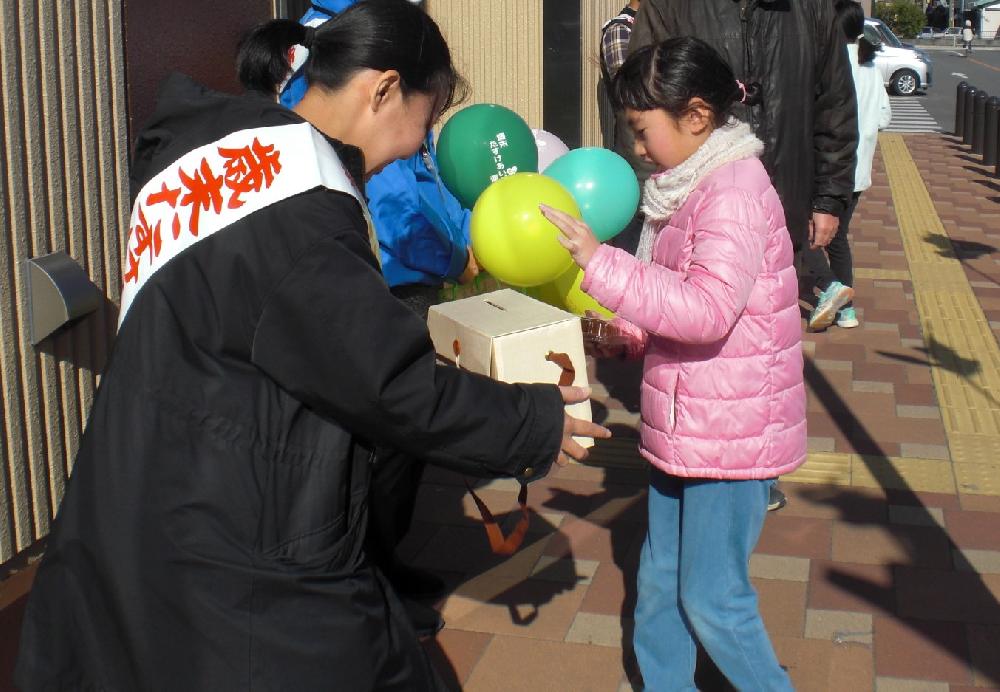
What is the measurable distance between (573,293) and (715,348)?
162cm

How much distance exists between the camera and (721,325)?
8.08ft

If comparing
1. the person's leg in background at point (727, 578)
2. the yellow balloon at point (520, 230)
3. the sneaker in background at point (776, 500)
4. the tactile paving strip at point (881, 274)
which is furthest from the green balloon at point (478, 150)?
the tactile paving strip at point (881, 274)

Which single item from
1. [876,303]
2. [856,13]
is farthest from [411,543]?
[876,303]

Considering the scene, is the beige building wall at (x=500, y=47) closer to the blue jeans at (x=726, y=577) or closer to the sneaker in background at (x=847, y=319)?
the sneaker in background at (x=847, y=319)

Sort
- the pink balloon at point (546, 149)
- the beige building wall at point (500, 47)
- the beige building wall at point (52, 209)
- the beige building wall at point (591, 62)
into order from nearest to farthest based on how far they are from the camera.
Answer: the beige building wall at point (52, 209), the pink balloon at point (546, 149), the beige building wall at point (500, 47), the beige building wall at point (591, 62)

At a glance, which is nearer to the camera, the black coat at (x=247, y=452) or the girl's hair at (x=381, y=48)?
the black coat at (x=247, y=452)

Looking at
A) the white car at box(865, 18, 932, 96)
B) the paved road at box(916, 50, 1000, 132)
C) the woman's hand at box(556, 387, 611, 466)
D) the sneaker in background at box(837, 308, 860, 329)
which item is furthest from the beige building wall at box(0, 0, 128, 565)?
the white car at box(865, 18, 932, 96)

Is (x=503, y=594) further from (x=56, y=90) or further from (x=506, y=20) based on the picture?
(x=506, y=20)

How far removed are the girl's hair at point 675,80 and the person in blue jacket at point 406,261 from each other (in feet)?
3.73

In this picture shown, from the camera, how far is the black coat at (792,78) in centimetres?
427

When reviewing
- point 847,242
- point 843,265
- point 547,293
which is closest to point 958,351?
point 843,265

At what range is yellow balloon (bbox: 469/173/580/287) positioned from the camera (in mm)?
3217

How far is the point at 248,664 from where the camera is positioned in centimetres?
177

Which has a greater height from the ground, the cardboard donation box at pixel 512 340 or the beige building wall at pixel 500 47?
the beige building wall at pixel 500 47
